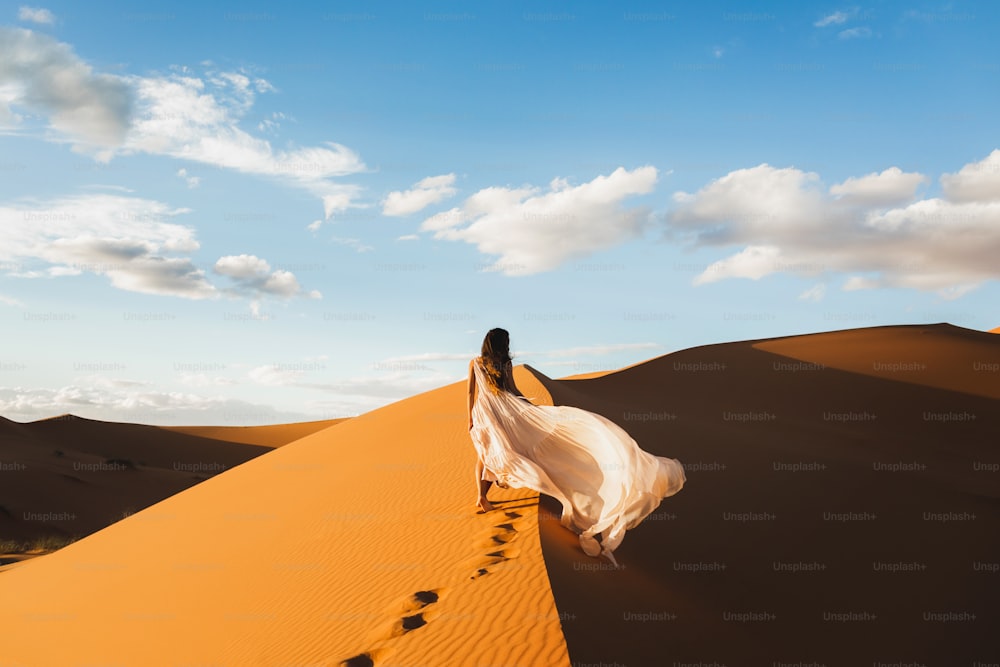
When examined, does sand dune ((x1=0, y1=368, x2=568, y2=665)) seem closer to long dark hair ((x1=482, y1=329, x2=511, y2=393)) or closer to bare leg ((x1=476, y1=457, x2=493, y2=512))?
bare leg ((x1=476, y1=457, x2=493, y2=512))

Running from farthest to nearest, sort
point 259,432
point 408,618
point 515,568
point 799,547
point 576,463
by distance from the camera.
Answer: point 259,432 < point 799,547 < point 576,463 < point 515,568 < point 408,618

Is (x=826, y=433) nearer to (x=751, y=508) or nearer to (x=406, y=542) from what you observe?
(x=751, y=508)

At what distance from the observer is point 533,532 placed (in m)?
7.28

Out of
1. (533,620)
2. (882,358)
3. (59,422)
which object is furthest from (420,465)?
(59,422)

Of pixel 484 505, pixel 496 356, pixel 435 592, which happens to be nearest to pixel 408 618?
pixel 435 592

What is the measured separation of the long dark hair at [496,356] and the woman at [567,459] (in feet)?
0.04

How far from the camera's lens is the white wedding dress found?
7.11 m

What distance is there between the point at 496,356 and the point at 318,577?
3.52m

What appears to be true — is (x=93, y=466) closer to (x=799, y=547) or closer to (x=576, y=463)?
(x=576, y=463)

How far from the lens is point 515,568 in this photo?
6.53 meters

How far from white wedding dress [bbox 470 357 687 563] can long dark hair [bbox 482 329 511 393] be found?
3.4 inches

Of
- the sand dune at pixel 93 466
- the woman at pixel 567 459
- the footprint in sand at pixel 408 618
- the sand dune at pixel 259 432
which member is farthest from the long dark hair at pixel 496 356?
the sand dune at pixel 259 432

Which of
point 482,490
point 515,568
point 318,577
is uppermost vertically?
point 482,490

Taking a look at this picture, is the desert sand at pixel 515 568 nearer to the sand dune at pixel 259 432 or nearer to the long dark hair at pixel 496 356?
the long dark hair at pixel 496 356
